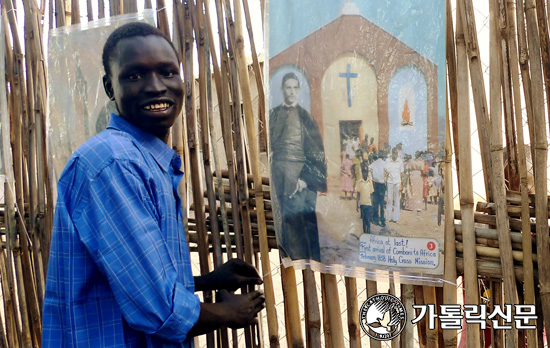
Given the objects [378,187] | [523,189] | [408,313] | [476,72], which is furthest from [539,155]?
[408,313]

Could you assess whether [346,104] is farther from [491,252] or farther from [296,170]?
[491,252]

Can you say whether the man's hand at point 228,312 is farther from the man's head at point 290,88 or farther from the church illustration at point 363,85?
the man's head at point 290,88

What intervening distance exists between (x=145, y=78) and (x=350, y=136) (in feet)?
1.55

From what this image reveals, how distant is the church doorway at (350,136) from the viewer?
4.19ft

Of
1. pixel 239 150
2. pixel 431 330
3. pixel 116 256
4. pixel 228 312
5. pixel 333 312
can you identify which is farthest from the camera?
pixel 239 150

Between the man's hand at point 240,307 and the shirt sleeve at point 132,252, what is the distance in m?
0.12

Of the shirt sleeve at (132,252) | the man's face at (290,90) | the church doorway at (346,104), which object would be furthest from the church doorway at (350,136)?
the shirt sleeve at (132,252)

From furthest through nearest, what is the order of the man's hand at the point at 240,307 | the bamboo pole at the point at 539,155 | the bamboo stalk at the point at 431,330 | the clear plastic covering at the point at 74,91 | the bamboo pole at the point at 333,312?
1. the clear plastic covering at the point at 74,91
2. the bamboo pole at the point at 333,312
3. the bamboo stalk at the point at 431,330
4. the bamboo pole at the point at 539,155
5. the man's hand at the point at 240,307

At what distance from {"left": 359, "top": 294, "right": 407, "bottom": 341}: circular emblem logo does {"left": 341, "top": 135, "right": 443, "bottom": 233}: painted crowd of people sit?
196mm

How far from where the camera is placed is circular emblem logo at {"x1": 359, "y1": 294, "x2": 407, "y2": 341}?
53.9 inches

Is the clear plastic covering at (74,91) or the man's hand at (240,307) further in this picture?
the clear plastic covering at (74,91)

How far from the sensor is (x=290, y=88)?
1367 mm

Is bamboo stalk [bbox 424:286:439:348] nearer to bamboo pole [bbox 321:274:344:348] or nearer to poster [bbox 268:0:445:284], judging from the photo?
poster [bbox 268:0:445:284]

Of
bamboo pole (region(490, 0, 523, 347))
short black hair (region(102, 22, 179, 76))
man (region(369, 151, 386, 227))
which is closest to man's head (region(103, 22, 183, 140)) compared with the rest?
short black hair (region(102, 22, 179, 76))
